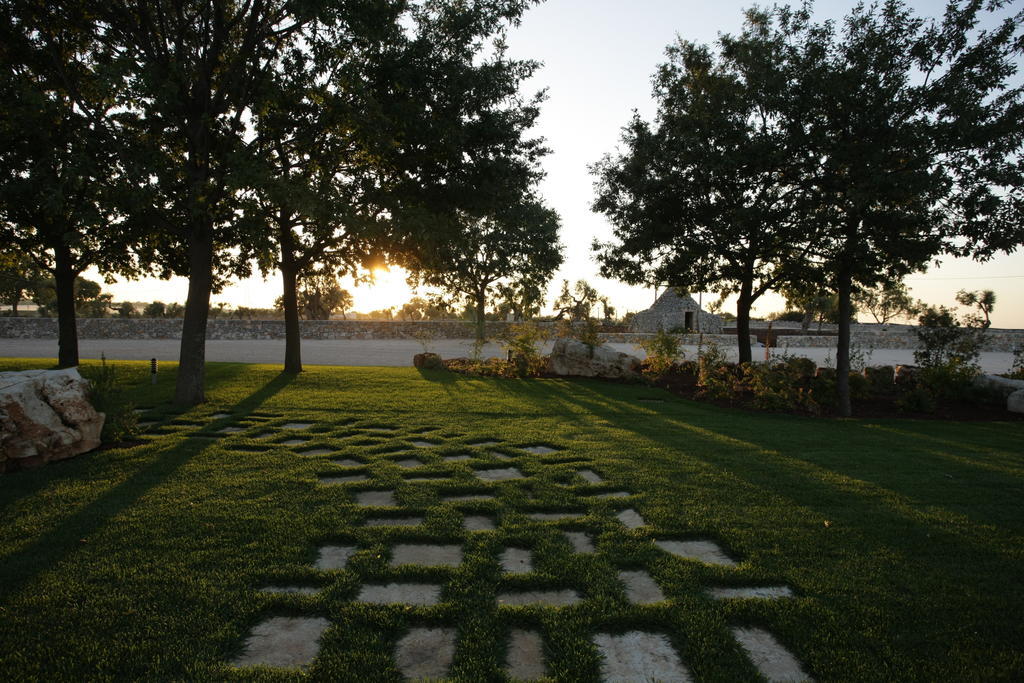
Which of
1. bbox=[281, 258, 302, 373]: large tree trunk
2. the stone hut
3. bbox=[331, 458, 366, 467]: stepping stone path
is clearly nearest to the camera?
bbox=[331, 458, 366, 467]: stepping stone path

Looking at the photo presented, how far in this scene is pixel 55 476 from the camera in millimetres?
4480

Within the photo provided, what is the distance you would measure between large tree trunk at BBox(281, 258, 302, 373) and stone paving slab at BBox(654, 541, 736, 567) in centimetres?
1057

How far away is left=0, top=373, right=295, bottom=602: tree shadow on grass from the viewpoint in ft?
9.20

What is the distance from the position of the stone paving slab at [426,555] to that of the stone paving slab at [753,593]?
1.42 metres

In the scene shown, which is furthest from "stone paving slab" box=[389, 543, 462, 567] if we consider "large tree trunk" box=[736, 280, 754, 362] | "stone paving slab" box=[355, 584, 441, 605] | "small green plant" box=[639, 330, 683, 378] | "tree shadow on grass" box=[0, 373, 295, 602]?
"large tree trunk" box=[736, 280, 754, 362]

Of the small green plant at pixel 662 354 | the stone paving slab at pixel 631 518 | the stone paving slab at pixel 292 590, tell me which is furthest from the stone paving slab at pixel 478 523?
the small green plant at pixel 662 354

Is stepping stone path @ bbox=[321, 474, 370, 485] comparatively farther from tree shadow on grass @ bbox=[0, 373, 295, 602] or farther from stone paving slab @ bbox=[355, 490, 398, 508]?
tree shadow on grass @ bbox=[0, 373, 295, 602]

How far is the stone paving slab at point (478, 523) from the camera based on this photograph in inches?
138

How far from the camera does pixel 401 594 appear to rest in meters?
2.62

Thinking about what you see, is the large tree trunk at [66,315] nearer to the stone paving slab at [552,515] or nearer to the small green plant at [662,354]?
the stone paving slab at [552,515]

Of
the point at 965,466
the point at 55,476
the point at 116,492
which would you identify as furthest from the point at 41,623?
the point at 965,466

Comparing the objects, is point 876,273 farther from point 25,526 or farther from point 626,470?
point 25,526

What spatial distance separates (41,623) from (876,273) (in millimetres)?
11782

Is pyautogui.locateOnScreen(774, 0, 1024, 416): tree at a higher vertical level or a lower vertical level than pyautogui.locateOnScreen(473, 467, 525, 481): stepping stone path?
higher
